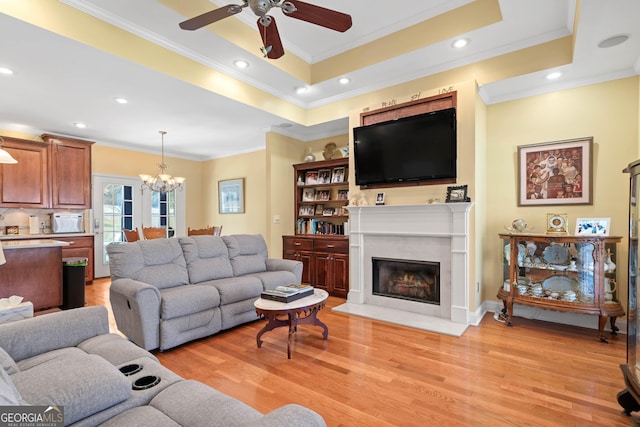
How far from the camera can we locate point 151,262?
3186 millimetres

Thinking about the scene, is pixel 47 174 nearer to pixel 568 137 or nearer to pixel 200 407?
pixel 200 407

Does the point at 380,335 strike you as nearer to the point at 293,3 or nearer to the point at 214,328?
the point at 214,328

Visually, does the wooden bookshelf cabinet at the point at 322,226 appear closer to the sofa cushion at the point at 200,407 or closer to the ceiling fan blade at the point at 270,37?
the ceiling fan blade at the point at 270,37

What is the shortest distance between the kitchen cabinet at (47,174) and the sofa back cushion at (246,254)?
3571 millimetres

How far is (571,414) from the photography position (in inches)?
75.3

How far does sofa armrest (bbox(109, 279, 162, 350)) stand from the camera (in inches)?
105

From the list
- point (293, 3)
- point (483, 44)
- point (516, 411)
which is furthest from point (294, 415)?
point (483, 44)

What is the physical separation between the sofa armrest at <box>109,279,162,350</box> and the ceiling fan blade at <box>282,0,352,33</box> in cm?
249

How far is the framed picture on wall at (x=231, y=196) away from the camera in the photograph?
23.2ft

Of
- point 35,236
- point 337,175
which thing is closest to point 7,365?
point 337,175

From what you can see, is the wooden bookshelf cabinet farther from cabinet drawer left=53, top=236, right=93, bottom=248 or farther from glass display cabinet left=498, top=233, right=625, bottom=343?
cabinet drawer left=53, top=236, right=93, bottom=248


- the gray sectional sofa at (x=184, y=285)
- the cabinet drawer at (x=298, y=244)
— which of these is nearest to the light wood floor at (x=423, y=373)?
the gray sectional sofa at (x=184, y=285)

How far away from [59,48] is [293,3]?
221 centimetres

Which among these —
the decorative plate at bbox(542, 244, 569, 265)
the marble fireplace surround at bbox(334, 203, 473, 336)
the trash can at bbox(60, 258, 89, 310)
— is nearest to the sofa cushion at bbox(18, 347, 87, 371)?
the marble fireplace surround at bbox(334, 203, 473, 336)
